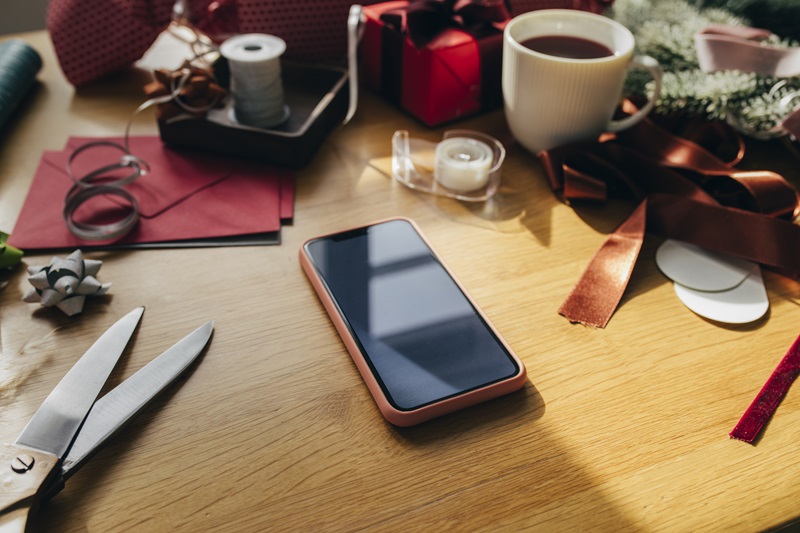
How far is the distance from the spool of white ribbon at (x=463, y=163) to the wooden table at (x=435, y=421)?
40mm

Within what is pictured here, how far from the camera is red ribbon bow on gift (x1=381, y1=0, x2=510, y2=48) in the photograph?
2.44 ft

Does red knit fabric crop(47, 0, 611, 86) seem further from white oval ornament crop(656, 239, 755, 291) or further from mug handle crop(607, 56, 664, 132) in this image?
white oval ornament crop(656, 239, 755, 291)

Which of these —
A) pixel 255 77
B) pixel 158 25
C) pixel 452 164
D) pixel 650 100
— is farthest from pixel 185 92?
pixel 650 100


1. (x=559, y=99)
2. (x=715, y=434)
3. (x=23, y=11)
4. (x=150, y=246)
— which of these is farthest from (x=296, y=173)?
(x=23, y=11)

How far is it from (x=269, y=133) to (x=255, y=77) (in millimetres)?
64

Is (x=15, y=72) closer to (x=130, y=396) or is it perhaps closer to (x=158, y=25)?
(x=158, y=25)

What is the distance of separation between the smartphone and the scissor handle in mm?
222

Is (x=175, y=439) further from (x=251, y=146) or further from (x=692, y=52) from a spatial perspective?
(x=692, y=52)

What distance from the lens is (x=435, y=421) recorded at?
47 cm

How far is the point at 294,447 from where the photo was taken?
1.49 feet

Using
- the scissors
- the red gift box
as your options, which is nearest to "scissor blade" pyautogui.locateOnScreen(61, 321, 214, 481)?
the scissors

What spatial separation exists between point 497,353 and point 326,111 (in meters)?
0.39

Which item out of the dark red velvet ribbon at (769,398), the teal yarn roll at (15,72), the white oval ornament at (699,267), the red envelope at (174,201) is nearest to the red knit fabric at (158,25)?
the teal yarn roll at (15,72)

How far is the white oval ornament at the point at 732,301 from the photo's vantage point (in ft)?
1.84
